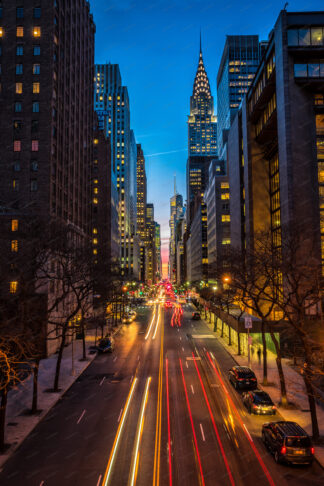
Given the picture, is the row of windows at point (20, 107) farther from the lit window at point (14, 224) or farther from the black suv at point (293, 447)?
the black suv at point (293, 447)

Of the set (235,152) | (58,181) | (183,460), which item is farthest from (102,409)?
(235,152)

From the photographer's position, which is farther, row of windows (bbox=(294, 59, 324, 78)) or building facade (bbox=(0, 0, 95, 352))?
building facade (bbox=(0, 0, 95, 352))

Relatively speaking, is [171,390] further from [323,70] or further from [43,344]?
Answer: [323,70]

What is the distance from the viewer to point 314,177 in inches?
1615

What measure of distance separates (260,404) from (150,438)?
7537 mm

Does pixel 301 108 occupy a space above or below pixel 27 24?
→ below

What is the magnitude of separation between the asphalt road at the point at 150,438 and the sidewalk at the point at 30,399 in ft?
1.66

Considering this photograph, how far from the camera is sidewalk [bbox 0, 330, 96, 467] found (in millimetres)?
18219

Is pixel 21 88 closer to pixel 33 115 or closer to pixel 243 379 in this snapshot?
pixel 33 115

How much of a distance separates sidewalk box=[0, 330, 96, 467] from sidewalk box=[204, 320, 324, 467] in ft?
50.0

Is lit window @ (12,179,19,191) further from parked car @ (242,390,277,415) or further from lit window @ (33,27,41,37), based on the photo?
parked car @ (242,390,277,415)

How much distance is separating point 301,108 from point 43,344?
42827 mm

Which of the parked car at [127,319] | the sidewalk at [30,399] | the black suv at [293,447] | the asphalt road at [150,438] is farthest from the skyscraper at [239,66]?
the black suv at [293,447]

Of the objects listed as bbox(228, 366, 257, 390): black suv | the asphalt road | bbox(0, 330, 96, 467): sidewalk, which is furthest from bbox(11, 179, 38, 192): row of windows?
bbox(228, 366, 257, 390): black suv
